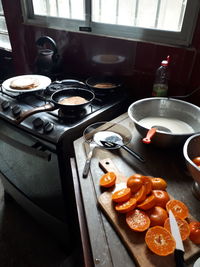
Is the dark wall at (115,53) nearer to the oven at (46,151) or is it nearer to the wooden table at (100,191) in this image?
the oven at (46,151)

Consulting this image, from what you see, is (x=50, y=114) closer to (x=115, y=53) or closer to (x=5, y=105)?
(x=5, y=105)

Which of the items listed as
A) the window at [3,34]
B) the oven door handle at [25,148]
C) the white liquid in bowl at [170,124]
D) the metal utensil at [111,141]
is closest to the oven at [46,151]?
the oven door handle at [25,148]

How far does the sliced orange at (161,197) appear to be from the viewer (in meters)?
0.55

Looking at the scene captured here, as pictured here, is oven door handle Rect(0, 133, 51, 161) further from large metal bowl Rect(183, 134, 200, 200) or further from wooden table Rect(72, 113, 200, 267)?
large metal bowl Rect(183, 134, 200, 200)

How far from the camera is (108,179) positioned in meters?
0.62

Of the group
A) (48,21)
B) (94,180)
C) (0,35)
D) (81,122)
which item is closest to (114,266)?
(94,180)

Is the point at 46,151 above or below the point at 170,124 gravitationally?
below

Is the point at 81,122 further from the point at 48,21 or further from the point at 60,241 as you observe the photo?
the point at 48,21

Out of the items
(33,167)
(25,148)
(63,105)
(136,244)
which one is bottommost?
(33,167)

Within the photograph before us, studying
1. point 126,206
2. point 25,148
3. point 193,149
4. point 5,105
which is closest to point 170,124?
point 193,149

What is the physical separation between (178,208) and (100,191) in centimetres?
22

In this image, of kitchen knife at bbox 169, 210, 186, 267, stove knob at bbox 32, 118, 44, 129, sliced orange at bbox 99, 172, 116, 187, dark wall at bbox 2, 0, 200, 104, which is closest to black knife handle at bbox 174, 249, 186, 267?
kitchen knife at bbox 169, 210, 186, 267

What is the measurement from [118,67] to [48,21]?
2.18 ft

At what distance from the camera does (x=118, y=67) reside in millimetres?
1213
